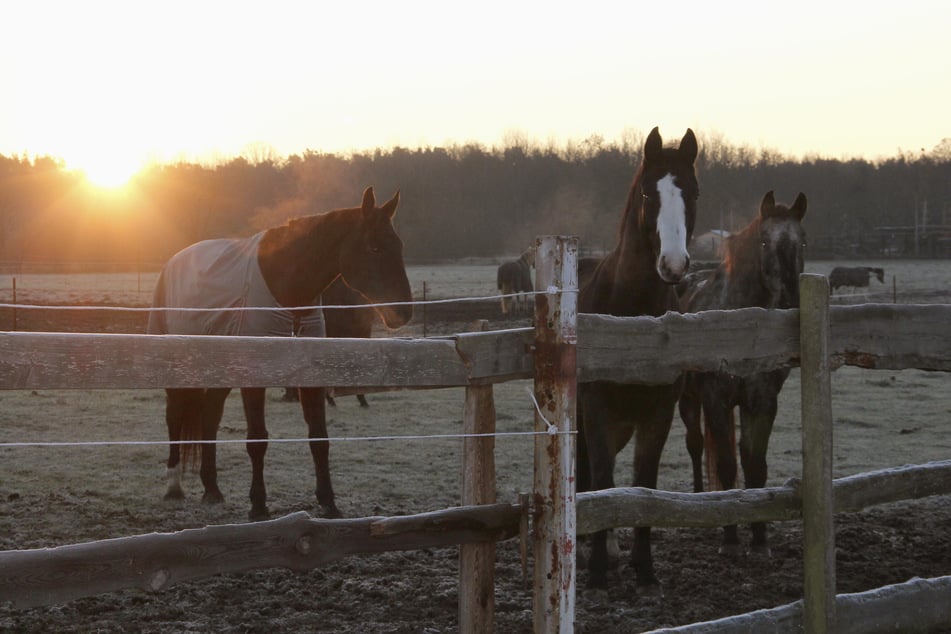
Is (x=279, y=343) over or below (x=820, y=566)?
over

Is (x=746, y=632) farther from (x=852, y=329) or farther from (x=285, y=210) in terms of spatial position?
(x=285, y=210)

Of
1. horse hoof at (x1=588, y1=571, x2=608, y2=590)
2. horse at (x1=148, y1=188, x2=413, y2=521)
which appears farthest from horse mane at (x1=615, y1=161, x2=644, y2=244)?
horse hoof at (x1=588, y1=571, x2=608, y2=590)

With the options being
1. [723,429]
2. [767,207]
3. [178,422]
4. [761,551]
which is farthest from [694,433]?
[178,422]

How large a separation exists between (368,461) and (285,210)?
65.6m

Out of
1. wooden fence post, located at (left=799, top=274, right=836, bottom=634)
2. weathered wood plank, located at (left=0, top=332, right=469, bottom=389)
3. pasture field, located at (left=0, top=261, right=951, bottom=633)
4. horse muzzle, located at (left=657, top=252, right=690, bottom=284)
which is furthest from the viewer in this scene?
horse muzzle, located at (left=657, top=252, right=690, bottom=284)

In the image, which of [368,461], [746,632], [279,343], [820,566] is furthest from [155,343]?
[368,461]

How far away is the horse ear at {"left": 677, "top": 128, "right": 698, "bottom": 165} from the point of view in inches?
213

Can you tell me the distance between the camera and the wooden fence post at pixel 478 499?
3355 mm

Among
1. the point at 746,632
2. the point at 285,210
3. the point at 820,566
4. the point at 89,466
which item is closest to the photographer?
the point at 746,632

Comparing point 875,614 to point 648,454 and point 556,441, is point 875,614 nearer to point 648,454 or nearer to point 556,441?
point 648,454

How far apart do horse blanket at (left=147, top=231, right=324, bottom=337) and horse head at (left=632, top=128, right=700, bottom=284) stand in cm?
280

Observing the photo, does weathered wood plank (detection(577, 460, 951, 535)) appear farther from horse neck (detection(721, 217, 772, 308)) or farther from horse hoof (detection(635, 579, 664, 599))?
horse neck (detection(721, 217, 772, 308))

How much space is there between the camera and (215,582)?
206 inches

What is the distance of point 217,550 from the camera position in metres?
2.95
